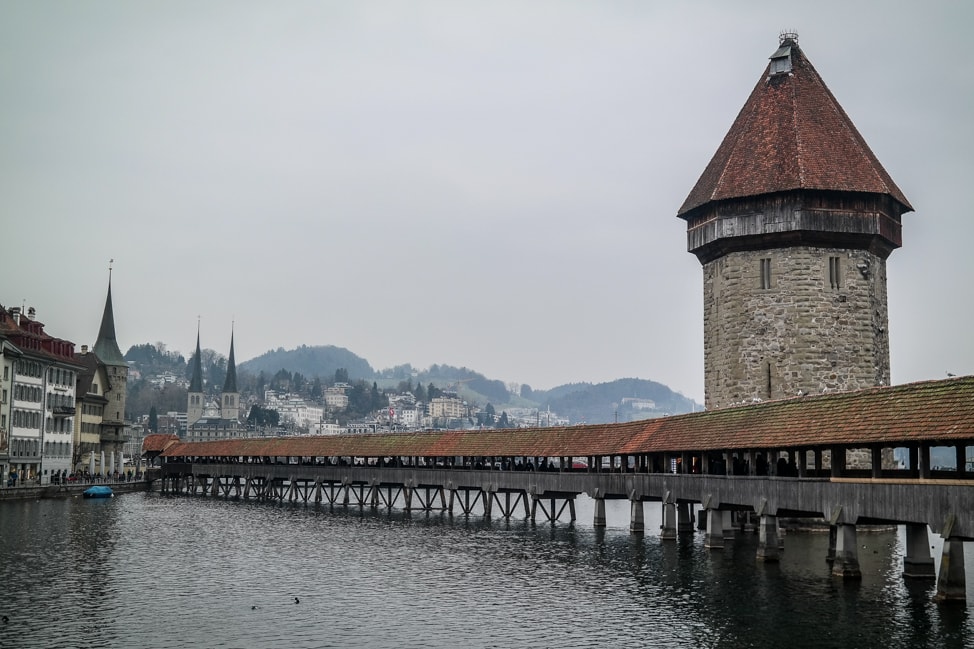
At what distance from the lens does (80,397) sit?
94.3m

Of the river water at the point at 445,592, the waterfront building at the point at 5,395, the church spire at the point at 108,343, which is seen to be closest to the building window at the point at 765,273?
the river water at the point at 445,592

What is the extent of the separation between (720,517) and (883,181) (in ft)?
67.2

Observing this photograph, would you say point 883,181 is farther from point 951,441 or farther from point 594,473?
point 951,441

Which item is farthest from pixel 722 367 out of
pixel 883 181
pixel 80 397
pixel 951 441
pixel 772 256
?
pixel 80 397

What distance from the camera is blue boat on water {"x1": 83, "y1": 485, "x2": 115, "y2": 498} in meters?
75.6

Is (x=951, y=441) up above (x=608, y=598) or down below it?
above

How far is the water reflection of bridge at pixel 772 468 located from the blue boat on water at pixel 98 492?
65.6 ft

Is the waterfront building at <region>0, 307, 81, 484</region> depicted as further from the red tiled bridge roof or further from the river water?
the river water

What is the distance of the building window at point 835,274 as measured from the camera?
161 feet

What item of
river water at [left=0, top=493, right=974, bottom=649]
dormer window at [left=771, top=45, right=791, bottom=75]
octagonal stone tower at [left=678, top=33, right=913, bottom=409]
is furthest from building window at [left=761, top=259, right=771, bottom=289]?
river water at [left=0, top=493, right=974, bottom=649]

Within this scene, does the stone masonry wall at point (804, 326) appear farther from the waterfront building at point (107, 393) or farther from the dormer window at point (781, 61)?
the waterfront building at point (107, 393)

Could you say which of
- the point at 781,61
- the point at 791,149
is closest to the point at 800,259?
the point at 791,149

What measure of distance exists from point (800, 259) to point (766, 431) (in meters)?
17.3

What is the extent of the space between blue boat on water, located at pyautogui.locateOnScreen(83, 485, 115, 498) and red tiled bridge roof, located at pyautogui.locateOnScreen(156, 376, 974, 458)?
20634 mm
